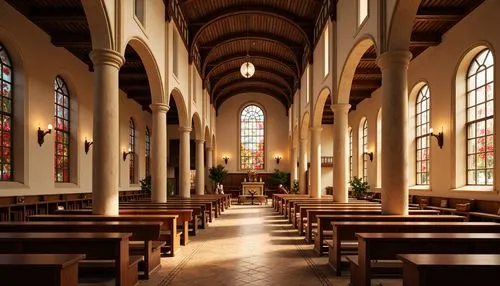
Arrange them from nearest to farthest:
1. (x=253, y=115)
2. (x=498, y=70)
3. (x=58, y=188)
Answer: (x=498, y=70) < (x=58, y=188) < (x=253, y=115)

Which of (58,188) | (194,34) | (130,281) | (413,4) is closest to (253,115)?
(194,34)

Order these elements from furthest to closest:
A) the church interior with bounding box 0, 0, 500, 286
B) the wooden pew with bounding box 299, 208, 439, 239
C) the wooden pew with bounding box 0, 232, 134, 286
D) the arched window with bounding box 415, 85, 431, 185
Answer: the arched window with bounding box 415, 85, 431, 185
the wooden pew with bounding box 299, 208, 439, 239
the church interior with bounding box 0, 0, 500, 286
the wooden pew with bounding box 0, 232, 134, 286

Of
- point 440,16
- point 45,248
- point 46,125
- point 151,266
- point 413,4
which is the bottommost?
point 151,266

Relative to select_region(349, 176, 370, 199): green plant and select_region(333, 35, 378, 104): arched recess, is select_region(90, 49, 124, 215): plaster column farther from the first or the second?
select_region(349, 176, 370, 199): green plant

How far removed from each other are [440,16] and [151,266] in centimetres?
984

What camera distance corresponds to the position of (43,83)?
1282 cm

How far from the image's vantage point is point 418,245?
5250mm

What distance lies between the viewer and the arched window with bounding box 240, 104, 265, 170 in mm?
33594

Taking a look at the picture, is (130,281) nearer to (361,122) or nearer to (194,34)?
(194,34)

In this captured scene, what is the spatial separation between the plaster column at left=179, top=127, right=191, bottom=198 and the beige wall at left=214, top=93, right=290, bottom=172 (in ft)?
49.7

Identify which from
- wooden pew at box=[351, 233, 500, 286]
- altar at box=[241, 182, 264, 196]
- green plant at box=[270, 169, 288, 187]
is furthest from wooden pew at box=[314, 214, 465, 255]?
A: green plant at box=[270, 169, 288, 187]

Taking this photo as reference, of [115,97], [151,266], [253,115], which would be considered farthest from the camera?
[253,115]

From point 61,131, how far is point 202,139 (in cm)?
890

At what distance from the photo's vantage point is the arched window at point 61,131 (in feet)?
47.6
